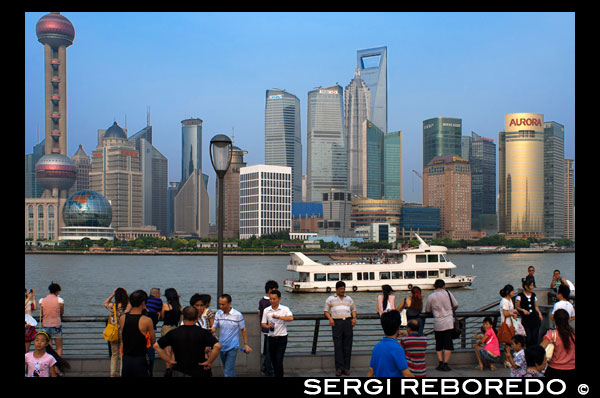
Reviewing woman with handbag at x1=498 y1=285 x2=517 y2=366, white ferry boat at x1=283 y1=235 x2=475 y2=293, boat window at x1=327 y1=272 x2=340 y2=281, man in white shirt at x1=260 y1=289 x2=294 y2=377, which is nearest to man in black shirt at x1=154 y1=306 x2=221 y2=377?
man in white shirt at x1=260 y1=289 x2=294 y2=377

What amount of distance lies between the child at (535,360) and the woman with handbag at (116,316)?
20.1ft

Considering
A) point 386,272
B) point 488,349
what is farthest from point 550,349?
point 386,272

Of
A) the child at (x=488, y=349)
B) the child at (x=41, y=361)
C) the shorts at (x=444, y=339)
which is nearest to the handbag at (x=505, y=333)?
the child at (x=488, y=349)

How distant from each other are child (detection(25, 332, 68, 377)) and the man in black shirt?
1.92 meters

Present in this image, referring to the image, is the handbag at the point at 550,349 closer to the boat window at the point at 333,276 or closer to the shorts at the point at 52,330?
the shorts at the point at 52,330

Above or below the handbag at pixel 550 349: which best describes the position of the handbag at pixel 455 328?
below

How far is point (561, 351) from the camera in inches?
356

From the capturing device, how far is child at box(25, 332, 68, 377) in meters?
9.41

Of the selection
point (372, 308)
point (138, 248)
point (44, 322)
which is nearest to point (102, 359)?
point (44, 322)

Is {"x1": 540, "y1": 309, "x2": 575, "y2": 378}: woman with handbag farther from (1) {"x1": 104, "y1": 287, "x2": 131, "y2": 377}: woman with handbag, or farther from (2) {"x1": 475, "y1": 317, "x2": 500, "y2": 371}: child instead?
(1) {"x1": 104, "y1": 287, "x2": 131, "y2": 377}: woman with handbag

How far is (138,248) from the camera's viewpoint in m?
186

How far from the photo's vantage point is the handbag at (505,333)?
506 inches
